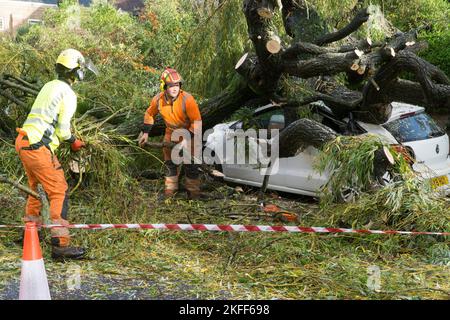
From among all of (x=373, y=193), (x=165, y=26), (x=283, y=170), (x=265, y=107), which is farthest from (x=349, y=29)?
(x=165, y=26)

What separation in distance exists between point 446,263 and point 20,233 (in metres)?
3.75

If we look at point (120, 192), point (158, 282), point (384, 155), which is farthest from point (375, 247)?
point (120, 192)

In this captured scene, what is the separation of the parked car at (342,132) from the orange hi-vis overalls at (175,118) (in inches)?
28.6

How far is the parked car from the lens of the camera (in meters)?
6.39

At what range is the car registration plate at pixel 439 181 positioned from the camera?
6.10m

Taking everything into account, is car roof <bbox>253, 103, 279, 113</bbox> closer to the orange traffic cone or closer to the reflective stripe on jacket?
the reflective stripe on jacket

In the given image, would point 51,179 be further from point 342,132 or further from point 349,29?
point 349,29

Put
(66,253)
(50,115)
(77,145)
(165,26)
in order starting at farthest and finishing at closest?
(165,26) < (77,145) < (50,115) < (66,253)

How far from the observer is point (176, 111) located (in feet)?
22.7

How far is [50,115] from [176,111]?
2.23 m

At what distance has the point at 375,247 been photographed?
4930mm

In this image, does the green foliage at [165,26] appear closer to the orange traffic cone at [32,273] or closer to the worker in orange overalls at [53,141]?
the worker in orange overalls at [53,141]
